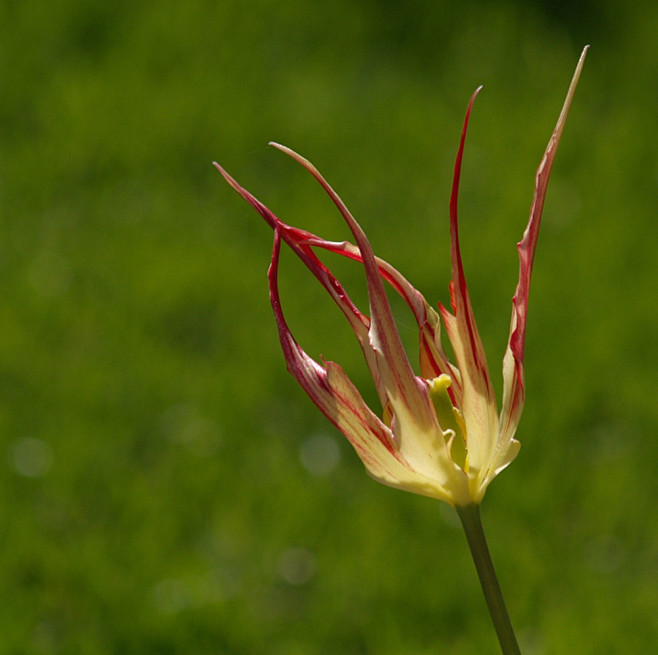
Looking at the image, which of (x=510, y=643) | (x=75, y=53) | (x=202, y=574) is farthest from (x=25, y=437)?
(x=510, y=643)

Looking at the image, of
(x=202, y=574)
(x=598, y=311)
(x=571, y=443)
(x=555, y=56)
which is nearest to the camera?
(x=202, y=574)

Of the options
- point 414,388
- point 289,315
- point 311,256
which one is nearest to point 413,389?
point 414,388

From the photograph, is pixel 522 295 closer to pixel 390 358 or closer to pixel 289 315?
pixel 390 358

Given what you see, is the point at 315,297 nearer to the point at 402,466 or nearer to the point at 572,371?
the point at 572,371

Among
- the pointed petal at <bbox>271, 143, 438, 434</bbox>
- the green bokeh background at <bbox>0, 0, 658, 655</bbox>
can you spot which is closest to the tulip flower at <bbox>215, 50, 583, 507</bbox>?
the pointed petal at <bbox>271, 143, 438, 434</bbox>

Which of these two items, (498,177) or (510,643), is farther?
(498,177)

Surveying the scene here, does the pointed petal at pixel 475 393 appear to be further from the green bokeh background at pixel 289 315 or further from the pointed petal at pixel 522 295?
the green bokeh background at pixel 289 315

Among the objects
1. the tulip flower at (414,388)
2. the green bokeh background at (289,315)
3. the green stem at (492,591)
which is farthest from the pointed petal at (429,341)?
the green bokeh background at (289,315)

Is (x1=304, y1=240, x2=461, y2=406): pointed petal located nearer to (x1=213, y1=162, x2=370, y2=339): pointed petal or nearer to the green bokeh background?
(x1=213, y1=162, x2=370, y2=339): pointed petal

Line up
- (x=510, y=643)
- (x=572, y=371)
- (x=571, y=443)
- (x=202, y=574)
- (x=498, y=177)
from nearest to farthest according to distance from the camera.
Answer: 1. (x=510, y=643)
2. (x=202, y=574)
3. (x=571, y=443)
4. (x=572, y=371)
5. (x=498, y=177)
